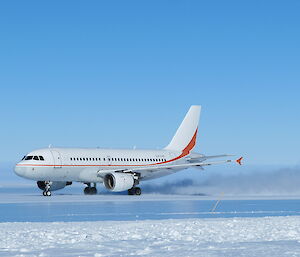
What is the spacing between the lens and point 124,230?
19.7 m

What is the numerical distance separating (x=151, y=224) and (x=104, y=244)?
17.5 ft

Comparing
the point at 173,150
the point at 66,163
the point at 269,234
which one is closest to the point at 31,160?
the point at 66,163

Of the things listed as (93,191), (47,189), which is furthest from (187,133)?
(47,189)

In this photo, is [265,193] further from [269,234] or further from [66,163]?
[269,234]

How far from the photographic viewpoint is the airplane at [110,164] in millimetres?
48938

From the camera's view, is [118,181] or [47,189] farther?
[118,181]

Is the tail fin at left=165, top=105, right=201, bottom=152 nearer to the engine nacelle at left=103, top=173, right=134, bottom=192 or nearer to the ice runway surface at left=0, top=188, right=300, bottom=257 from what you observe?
the engine nacelle at left=103, top=173, right=134, bottom=192

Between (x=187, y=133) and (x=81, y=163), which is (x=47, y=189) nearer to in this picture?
(x=81, y=163)

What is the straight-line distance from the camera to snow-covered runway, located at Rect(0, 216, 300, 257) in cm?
1506

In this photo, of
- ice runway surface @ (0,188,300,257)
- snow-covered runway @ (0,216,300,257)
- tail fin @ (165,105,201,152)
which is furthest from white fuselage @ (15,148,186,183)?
snow-covered runway @ (0,216,300,257)

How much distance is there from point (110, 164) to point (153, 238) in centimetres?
3605

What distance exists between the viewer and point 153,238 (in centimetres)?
1777

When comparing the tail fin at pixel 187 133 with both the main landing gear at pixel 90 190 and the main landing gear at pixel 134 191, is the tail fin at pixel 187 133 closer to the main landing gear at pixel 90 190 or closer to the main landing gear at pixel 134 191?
the main landing gear at pixel 134 191

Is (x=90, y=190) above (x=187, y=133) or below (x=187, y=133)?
below
